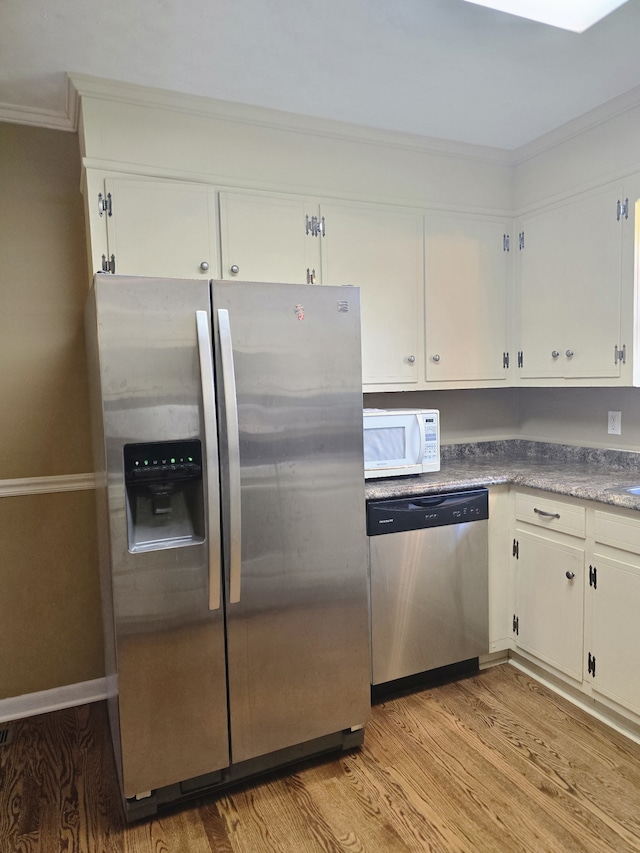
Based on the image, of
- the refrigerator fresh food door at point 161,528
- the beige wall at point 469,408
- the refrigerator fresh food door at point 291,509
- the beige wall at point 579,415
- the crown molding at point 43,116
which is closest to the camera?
the refrigerator fresh food door at point 161,528

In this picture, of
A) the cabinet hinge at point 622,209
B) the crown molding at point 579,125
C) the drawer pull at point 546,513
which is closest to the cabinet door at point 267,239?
the crown molding at point 579,125

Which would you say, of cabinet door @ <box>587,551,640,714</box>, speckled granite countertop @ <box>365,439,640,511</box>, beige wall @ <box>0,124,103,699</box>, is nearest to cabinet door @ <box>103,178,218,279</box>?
beige wall @ <box>0,124,103,699</box>

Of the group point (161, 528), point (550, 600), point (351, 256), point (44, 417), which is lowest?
point (550, 600)

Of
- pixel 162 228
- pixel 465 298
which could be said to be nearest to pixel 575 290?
pixel 465 298

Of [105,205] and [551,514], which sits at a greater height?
[105,205]

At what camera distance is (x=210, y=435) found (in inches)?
71.6

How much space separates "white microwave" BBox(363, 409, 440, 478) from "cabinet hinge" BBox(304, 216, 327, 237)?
0.84 meters

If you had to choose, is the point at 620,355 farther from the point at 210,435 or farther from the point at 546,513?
the point at 210,435

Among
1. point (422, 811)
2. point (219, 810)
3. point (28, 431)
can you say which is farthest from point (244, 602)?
point (28, 431)

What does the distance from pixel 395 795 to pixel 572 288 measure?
2.29 metres

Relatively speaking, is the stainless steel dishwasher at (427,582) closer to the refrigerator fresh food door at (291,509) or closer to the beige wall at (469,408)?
the refrigerator fresh food door at (291,509)

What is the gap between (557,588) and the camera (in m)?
2.46

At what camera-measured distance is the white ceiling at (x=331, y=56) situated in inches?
69.8

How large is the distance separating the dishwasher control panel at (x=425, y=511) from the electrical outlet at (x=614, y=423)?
30.9 inches
